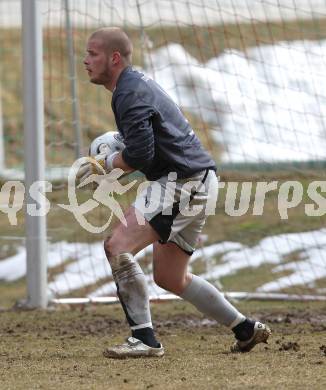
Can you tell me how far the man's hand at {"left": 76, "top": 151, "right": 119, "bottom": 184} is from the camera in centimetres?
637

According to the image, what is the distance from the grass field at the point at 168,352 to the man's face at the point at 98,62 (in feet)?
5.11

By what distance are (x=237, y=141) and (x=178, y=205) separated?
237 inches

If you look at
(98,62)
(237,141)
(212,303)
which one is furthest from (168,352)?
(237,141)

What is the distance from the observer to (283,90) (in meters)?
12.8

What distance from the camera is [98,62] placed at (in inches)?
254

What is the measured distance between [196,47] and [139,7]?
1640 millimetres

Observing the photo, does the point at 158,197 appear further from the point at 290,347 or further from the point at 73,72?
the point at 73,72

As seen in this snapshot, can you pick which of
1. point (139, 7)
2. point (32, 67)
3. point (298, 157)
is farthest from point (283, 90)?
point (32, 67)

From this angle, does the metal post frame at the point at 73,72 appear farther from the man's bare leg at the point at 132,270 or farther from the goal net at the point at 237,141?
the man's bare leg at the point at 132,270

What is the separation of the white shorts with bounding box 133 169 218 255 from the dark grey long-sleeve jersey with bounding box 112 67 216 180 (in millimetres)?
62

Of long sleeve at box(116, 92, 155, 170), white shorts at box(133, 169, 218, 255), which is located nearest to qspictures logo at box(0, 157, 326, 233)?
white shorts at box(133, 169, 218, 255)

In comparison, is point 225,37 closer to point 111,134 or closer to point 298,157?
point 298,157

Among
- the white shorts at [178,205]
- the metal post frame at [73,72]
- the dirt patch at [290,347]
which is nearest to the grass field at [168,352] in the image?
the dirt patch at [290,347]

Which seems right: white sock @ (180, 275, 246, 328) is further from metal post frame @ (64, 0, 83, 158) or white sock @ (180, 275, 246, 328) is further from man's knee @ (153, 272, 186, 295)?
metal post frame @ (64, 0, 83, 158)
